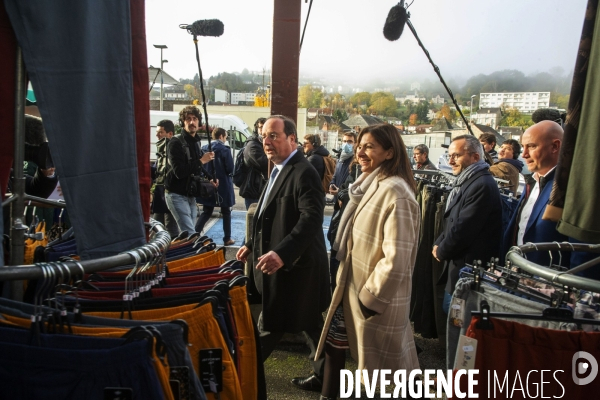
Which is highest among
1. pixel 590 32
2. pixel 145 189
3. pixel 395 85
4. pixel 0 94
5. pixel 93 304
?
pixel 395 85

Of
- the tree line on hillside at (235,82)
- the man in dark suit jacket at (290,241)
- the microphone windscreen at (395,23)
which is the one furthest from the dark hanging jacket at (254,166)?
the tree line on hillside at (235,82)

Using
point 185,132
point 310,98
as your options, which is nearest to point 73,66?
point 185,132

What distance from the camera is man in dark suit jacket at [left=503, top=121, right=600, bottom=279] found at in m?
2.98

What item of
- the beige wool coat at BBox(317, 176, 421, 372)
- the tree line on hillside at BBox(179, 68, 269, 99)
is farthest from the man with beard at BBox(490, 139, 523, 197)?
the tree line on hillside at BBox(179, 68, 269, 99)

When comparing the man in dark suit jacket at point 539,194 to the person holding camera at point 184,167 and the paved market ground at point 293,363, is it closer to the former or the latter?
the paved market ground at point 293,363

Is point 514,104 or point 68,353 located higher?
point 514,104

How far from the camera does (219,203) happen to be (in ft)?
26.3

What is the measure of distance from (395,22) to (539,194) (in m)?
3.25

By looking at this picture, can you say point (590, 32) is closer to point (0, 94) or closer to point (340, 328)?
point (0, 94)

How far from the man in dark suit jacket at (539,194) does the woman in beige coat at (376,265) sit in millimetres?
706

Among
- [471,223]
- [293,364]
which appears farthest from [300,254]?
[471,223]

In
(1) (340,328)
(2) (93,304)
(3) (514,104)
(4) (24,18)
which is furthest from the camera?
(3) (514,104)

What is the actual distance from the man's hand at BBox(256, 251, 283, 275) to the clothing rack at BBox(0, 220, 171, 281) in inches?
55.5

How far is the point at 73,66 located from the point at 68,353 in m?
0.86
